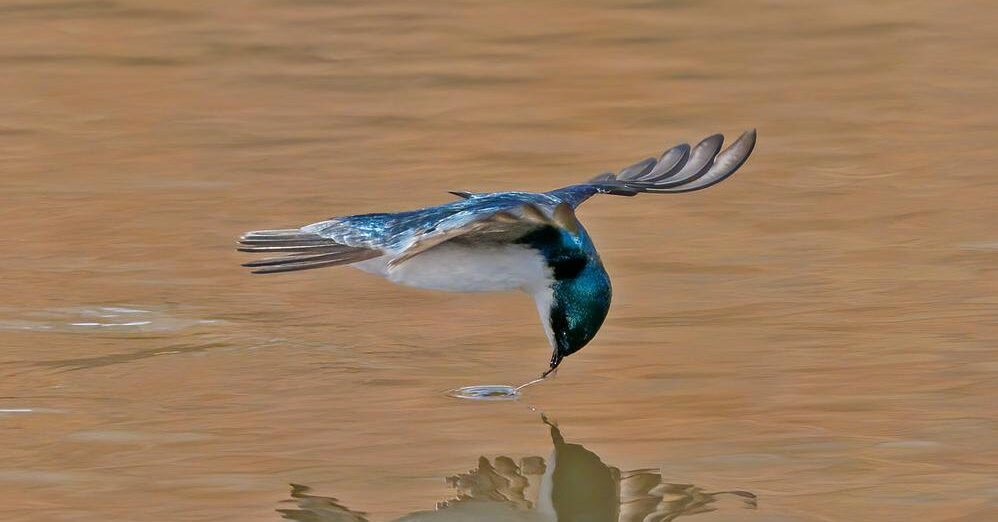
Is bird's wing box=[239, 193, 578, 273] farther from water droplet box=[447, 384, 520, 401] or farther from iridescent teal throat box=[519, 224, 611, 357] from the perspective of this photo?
water droplet box=[447, 384, 520, 401]

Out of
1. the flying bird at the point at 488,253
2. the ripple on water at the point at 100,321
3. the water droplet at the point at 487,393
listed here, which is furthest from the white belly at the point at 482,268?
the ripple on water at the point at 100,321

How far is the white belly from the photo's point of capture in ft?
19.8

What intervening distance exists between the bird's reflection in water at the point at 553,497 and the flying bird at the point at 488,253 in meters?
0.47

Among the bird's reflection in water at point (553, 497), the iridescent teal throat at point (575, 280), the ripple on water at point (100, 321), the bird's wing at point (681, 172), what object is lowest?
the bird's reflection in water at point (553, 497)

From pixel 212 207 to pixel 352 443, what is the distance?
3666 mm

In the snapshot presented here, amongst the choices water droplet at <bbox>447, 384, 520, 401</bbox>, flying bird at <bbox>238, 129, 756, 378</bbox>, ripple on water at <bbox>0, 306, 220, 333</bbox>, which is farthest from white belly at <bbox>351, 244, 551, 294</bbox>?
ripple on water at <bbox>0, 306, 220, 333</bbox>

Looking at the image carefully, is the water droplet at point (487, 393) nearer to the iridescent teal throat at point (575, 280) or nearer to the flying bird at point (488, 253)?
the flying bird at point (488, 253)

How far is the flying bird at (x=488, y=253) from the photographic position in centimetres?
584

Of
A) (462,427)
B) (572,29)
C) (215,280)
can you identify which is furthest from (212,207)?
(572,29)

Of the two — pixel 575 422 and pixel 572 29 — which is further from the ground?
pixel 572 29

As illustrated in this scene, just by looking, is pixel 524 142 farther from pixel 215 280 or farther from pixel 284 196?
pixel 215 280

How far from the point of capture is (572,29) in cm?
1395

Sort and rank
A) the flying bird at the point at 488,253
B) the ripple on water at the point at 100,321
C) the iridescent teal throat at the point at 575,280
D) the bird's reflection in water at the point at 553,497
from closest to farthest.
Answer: the bird's reflection in water at the point at 553,497 → the flying bird at the point at 488,253 → the iridescent teal throat at the point at 575,280 → the ripple on water at the point at 100,321

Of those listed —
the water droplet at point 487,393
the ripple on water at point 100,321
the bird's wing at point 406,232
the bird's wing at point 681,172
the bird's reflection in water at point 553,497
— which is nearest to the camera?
the bird's reflection in water at point 553,497
